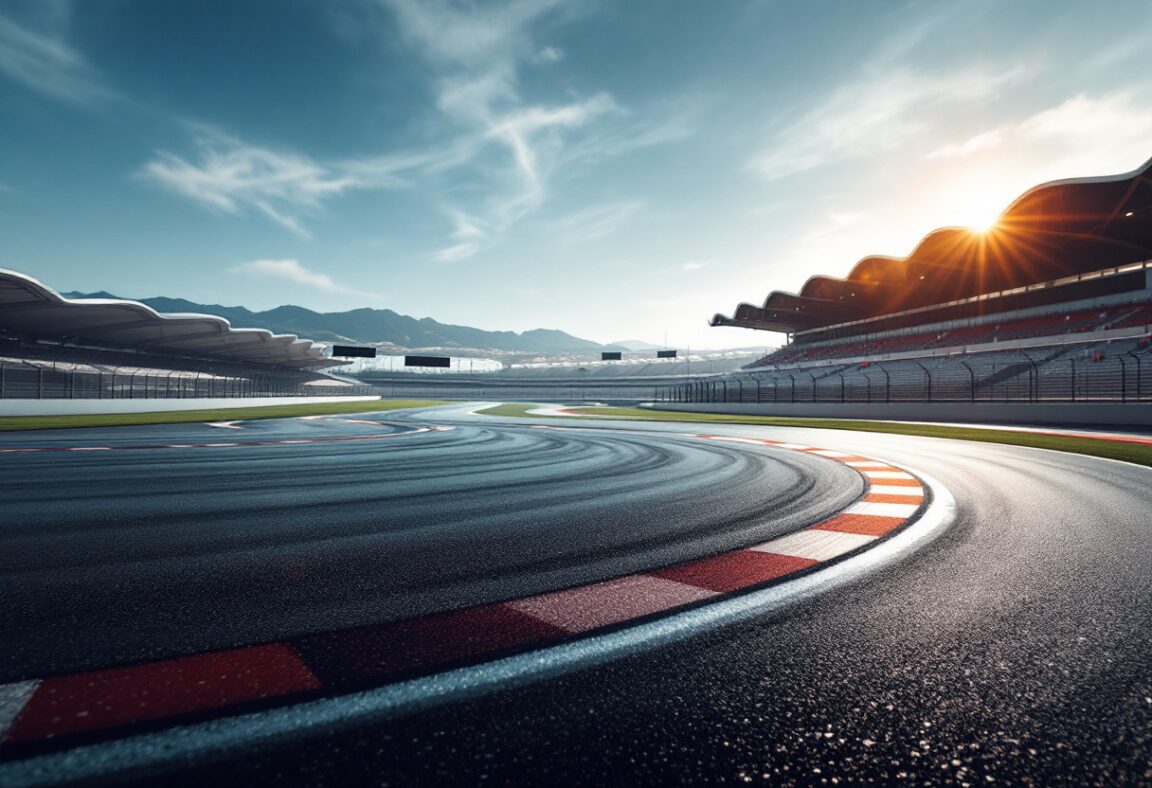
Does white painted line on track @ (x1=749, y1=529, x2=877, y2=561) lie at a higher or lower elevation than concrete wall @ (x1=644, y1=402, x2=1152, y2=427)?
lower

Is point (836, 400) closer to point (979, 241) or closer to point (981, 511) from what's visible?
point (979, 241)

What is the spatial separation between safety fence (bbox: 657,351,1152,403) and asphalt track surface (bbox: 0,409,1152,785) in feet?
65.3

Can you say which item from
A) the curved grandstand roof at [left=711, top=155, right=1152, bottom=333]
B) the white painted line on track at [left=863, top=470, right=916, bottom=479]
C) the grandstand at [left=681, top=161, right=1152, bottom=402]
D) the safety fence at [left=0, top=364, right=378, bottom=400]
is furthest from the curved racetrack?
the curved grandstand roof at [left=711, top=155, right=1152, bottom=333]

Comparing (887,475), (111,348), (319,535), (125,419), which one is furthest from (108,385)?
(887,475)

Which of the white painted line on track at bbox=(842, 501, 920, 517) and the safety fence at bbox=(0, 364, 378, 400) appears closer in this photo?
the white painted line on track at bbox=(842, 501, 920, 517)

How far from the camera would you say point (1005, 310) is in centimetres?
3878

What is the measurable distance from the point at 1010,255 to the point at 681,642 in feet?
135

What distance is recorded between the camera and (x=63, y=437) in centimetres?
1158

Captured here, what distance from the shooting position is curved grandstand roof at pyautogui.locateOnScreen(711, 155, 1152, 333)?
24141 millimetres

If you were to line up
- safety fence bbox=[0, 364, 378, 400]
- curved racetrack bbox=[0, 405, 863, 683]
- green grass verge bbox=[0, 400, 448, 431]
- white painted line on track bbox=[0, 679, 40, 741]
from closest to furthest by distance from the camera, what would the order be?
white painted line on track bbox=[0, 679, 40, 741] < curved racetrack bbox=[0, 405, 863, 683] < green grass verge bbox=[0, 400, 448, 431] < safety fence bbox=[0, 364, 378, 400]

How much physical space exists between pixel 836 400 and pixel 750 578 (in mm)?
27964

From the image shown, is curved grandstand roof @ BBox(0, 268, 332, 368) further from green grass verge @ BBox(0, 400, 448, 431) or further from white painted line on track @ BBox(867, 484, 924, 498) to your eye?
white painted line on track @ BBox(867, 484, 924, 498)

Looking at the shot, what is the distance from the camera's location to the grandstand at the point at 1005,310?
2298 cm

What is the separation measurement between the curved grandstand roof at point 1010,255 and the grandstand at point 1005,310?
7cm
